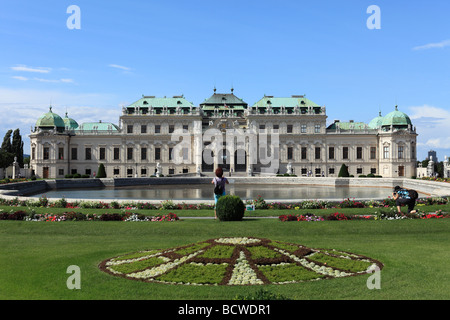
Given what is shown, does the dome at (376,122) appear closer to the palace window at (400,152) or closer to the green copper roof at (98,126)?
the palace window at (400,152)

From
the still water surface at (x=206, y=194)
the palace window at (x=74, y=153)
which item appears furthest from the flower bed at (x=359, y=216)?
the palace window at (x=74, y=153)

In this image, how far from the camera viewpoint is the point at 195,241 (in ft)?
47.4

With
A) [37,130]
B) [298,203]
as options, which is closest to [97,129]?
[37,130]

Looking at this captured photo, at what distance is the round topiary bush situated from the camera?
18281 millimetres

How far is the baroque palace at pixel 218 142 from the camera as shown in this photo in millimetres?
80188

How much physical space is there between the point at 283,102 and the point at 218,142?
49.9 ft

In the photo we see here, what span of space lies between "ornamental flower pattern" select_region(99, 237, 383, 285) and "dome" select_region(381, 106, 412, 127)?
73.4 metres

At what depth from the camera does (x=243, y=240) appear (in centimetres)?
1248

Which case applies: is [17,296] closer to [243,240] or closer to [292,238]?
[243,240]

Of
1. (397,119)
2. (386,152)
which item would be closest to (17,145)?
(386,152)

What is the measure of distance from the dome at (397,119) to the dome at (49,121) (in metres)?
61.1

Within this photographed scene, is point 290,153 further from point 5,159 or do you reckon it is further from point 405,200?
point 405,200

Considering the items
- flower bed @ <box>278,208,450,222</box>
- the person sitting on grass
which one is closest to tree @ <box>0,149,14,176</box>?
flower bed @ <box>278,208,450,222</box>

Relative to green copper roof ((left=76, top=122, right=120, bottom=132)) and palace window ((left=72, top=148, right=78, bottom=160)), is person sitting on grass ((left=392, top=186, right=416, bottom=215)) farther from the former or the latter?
palace window ((left=72, top=148, right=78, bottom=160))
